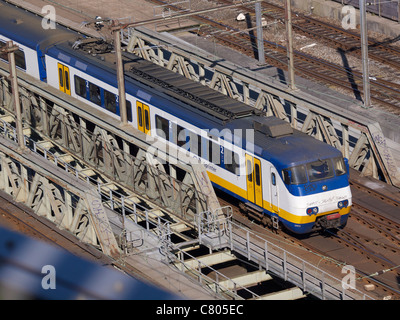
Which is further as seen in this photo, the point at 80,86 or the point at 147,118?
the point at 80,86

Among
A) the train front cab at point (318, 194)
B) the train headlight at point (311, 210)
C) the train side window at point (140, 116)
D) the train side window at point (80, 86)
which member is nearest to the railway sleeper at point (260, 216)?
the train front cab at point (318, 194)

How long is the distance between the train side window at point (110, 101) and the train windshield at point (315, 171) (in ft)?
29.3

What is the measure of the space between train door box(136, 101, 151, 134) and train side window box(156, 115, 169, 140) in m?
0.57

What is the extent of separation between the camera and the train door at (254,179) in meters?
22.4

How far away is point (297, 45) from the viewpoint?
41000 mm

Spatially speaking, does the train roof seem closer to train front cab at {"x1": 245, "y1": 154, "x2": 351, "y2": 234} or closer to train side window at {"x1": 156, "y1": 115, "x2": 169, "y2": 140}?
train side window at {"x1": 156, "y1": 115, "x2": 169, "y2": 140}

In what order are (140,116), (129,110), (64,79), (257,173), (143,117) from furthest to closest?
(64,79) → (129,110) → (140,116) → (143,117) → (257,173)

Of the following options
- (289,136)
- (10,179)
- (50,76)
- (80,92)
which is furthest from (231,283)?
(50,76)

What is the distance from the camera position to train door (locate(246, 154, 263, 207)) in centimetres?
2242

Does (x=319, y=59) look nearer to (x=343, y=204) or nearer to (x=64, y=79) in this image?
(x=64, y=79)

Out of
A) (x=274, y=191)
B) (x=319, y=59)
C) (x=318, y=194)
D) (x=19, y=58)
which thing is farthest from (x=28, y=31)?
(x=318, y=194)

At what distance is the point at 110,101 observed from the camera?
93.7 feet

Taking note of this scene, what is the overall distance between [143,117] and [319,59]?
49.0 feet
